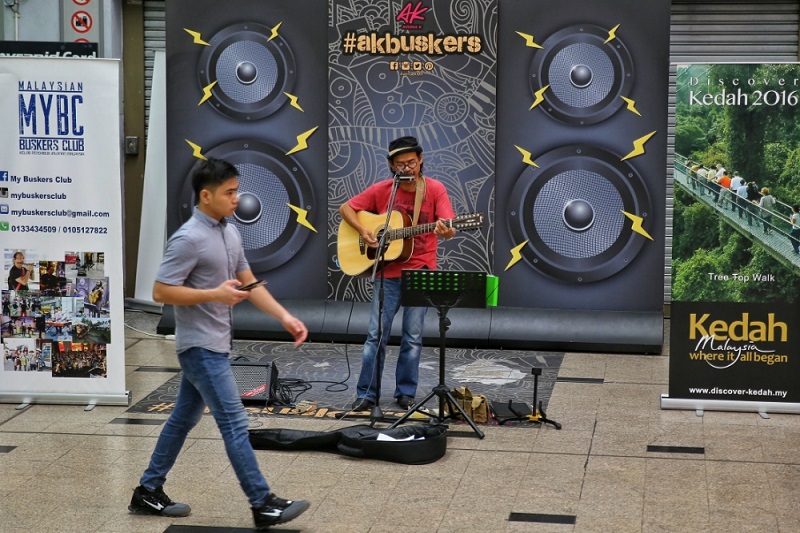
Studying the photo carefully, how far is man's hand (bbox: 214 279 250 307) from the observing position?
509 cm

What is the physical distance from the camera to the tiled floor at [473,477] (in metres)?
5.57

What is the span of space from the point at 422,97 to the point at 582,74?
1290 mm

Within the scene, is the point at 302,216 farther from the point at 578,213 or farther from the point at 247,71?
the point at 578,213

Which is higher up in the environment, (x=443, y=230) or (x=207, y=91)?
(x=207, y=91)

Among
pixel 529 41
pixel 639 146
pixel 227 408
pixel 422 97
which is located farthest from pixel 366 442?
pixel 529 41

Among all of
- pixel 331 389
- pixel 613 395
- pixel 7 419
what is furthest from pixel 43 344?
pixel 613 395

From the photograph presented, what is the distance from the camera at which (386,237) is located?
7562 millimetres

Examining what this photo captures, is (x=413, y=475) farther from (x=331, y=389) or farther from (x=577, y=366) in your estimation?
(x=577, y=366)

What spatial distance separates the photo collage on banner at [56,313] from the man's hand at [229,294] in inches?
107

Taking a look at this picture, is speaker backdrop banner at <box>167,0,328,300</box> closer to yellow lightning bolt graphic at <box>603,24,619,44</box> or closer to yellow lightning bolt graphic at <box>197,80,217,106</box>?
yellow lightning bolt graphic at <box>197,80,217,106</box>

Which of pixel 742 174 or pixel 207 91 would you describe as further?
pixel 207 91

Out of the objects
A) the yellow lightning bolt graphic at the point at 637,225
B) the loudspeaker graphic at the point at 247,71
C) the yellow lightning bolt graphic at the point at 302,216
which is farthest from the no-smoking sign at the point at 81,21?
the yellow lightning bolt graphic at the point at 637,225

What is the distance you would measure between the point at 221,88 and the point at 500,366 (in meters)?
3.30

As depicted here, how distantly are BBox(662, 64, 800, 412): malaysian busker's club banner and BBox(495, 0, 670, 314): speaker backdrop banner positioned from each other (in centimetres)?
209
